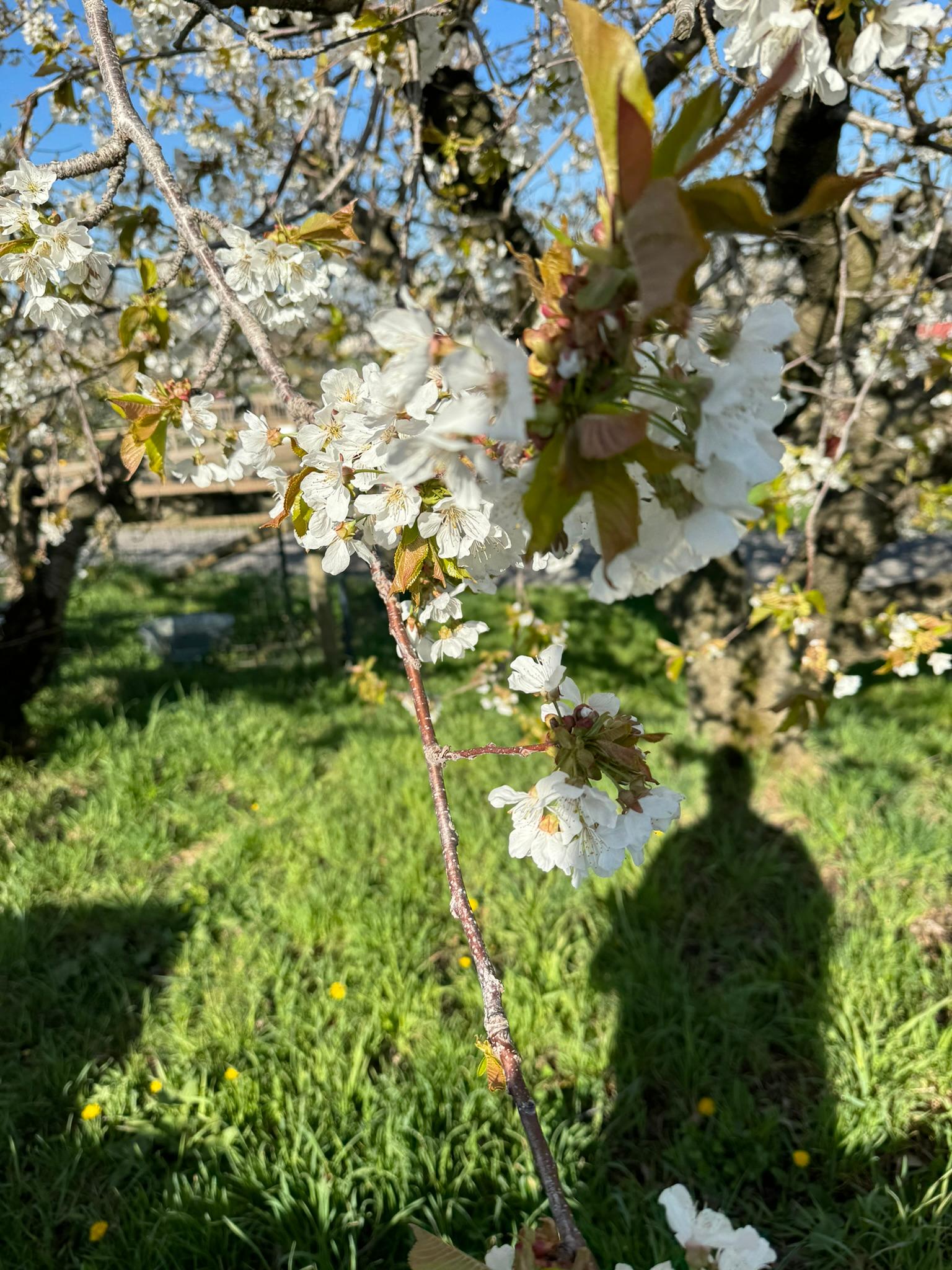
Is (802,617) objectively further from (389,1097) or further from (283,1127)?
(283,1127)

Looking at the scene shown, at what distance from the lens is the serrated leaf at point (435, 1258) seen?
0.55m

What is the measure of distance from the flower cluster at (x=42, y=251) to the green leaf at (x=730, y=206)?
100cm

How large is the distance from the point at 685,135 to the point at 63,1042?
2545 mm

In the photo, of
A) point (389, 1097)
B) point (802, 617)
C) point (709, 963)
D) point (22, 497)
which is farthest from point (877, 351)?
point (22, 497)

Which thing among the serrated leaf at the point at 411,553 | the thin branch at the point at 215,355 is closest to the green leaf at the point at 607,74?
the serrated leaf at the point at 411,553

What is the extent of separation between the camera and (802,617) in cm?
219

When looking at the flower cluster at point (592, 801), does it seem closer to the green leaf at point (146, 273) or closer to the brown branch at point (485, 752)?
the brown branch at point (485, 752)

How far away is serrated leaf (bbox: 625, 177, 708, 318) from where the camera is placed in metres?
0.38

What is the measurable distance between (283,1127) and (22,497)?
3228 mm

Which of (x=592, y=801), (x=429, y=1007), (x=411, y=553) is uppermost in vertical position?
(x=411, y=553)

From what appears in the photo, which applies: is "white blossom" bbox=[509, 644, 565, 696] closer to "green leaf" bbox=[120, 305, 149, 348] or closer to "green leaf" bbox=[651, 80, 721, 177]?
"green leaf" bbox=[651, 80, 721, 177]

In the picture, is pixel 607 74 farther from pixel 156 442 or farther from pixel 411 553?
pixel 156 442

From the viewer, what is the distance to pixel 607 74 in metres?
0.45

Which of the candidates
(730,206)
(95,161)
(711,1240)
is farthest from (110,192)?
(711,1240)
